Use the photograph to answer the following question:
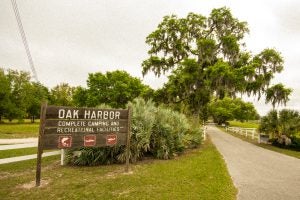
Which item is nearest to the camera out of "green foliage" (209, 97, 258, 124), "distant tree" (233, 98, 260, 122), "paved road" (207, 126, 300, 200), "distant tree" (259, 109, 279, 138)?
"paved road" (207, 126, 300, 200)

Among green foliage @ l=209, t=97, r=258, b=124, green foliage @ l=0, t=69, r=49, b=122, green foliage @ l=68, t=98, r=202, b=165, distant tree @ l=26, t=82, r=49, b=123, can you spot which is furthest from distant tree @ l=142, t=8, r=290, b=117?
green foliage @ l=209, t=97, r=258, b=124

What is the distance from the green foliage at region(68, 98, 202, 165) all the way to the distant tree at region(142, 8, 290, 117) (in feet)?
29.7

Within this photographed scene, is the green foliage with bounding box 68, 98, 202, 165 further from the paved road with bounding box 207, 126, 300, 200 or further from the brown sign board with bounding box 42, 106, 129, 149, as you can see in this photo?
the paved road with bounding box 207, 126, 300, 200

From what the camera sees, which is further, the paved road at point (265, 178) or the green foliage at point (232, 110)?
the green foliage at point (232, 110)

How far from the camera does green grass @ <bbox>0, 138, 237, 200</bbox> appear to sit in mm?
5930

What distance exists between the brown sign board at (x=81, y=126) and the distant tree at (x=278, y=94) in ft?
53.3

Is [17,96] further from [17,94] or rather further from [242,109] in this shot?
[242,109]

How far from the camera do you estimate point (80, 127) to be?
7605 mm

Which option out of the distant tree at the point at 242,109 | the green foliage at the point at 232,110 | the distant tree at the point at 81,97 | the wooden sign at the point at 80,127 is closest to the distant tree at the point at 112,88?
the distant tree at the point at 81,97

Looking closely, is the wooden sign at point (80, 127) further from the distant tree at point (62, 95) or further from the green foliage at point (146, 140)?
the distant tree at point (62, 95)

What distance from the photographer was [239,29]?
879 inches

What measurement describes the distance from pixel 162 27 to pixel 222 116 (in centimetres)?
5989

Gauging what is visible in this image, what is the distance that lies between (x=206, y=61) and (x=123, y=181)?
17318 millimetres

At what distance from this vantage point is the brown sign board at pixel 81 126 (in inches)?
275
